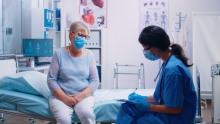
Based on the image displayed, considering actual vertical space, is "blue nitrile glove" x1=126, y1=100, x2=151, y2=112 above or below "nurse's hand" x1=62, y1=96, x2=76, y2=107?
above

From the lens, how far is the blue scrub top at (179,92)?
1.27 meters

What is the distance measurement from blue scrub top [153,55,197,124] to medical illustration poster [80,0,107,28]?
3.28 m

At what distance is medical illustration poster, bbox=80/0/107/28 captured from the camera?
446 centimetres

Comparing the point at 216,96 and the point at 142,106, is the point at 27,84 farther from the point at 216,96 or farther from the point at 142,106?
the point at 216,96

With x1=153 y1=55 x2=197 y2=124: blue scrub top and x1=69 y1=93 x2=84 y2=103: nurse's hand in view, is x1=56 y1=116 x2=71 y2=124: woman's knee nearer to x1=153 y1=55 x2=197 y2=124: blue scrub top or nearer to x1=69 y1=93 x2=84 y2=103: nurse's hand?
x1=69 y1=93 x2=84 y2=103: nurse's hand

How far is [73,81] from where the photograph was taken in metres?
2.01

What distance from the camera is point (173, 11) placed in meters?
4.27

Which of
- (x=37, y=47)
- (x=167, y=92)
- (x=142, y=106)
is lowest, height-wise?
(x=142, y=106)

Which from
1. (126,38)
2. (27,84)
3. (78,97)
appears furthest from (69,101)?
(126,38)

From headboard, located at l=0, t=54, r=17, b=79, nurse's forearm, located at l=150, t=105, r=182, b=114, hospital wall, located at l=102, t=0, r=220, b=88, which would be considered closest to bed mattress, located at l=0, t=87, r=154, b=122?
headboard, located at l=0, t=54, r=17, b=79

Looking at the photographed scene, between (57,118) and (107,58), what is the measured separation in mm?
2795

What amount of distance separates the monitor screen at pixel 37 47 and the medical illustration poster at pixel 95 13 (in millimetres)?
1303

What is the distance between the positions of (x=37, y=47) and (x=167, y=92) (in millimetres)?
2554

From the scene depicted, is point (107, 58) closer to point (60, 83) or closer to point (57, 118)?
point (60, 83)
